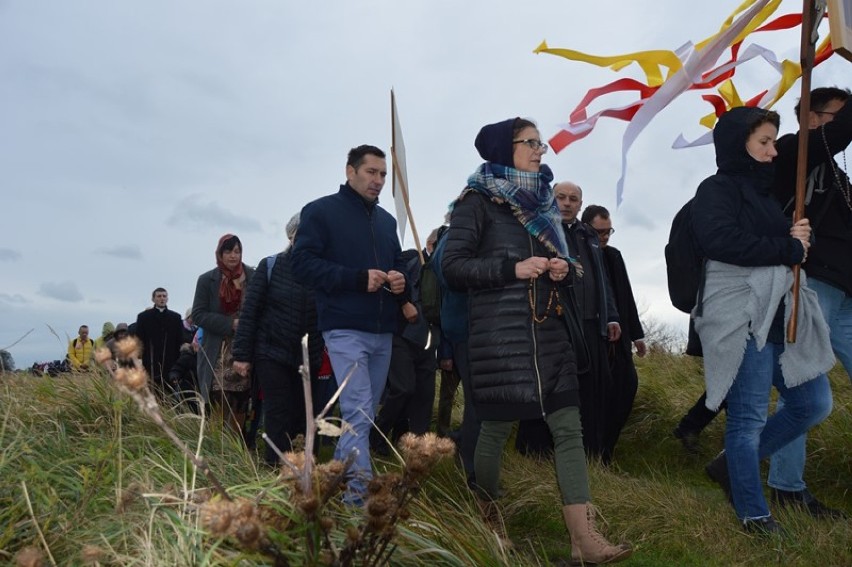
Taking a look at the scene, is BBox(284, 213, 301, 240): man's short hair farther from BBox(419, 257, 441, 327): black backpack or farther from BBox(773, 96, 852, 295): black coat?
BBox(773, 96, 852, 295): black coat

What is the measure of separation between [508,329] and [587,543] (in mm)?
966

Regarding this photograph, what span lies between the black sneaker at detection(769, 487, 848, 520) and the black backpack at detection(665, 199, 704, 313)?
3.85 feet

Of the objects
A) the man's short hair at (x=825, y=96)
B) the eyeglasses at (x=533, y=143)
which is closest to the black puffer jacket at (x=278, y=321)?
the eyeglasses at (x=533, y=143)

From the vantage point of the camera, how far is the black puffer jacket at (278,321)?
6.24 metres

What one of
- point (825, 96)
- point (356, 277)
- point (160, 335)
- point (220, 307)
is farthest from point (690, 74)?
point (160, 335)

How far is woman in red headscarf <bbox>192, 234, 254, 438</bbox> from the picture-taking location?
24.8ft

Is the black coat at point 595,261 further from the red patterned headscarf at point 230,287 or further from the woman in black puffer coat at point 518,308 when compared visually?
the red patterned headscarf at point 230,287

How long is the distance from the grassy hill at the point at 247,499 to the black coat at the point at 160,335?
289cm

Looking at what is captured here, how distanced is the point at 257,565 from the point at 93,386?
3.62 m

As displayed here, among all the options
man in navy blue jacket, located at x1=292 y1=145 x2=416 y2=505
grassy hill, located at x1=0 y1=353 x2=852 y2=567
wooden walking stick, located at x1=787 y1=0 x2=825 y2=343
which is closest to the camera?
grassy hill, located at x1=0 y1=353 x2=852 y2=567

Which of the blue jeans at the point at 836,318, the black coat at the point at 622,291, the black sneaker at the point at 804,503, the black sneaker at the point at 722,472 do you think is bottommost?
the black sneaker at the point at 804,503

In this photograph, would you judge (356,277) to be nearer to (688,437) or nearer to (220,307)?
(220,307)

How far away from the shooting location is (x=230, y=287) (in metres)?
7.73

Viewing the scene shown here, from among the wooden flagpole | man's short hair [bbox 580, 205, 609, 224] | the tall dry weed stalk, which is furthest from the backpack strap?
the tall dry weed stalk
